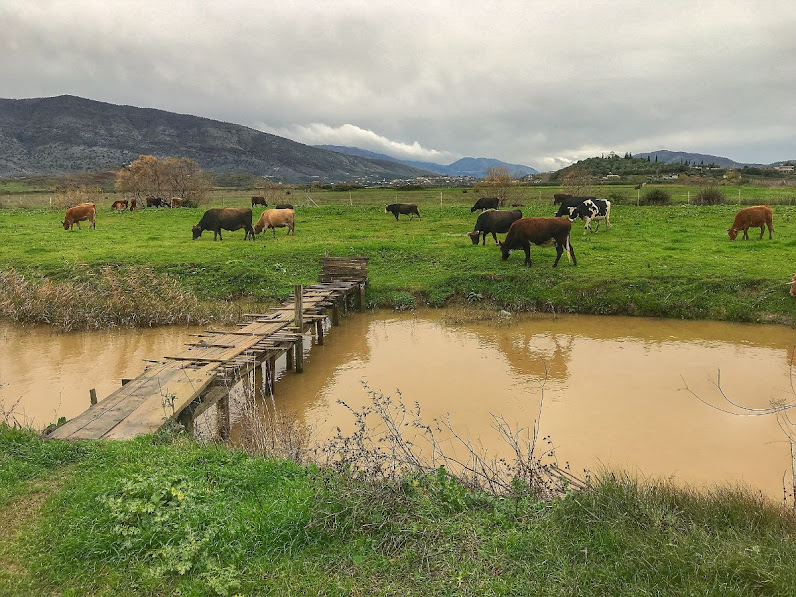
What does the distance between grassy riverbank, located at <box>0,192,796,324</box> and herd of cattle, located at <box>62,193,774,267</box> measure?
64 cm

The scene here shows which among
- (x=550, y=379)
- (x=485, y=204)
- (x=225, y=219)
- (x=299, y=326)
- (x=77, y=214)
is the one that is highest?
(x=485, y=204)

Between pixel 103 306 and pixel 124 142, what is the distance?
176788 millimetres

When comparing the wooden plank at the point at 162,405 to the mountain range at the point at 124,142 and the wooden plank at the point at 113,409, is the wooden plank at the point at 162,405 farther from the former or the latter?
the mountain range at the point at 124,142

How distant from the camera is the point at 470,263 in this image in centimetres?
1773

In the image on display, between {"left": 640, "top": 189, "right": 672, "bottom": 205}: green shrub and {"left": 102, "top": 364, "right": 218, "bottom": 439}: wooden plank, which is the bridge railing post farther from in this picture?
{"left": 640, "top": 189, "right": 672, "bottom": 205}: green shrub

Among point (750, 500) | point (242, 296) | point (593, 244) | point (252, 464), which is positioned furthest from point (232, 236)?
point (750, 500)

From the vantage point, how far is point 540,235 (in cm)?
1725

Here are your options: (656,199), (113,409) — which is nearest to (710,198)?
(656,199)

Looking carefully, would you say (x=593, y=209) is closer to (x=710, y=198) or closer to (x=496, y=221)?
(x=496, y=221)

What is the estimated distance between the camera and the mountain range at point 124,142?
145750mm

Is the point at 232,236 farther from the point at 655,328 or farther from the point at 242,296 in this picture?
the point at 655,328

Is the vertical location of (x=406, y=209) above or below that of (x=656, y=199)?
below

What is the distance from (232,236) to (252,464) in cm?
2241

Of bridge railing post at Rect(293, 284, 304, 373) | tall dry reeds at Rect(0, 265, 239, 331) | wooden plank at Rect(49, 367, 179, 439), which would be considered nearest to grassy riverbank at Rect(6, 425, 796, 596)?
wooden plank at Rect(49, 367, 179, 439)
